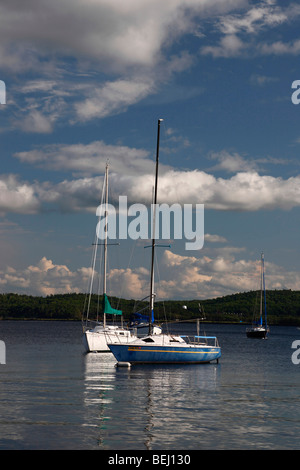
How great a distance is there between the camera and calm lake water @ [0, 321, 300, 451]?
24125mm

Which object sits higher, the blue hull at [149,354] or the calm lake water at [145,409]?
the blue hull at [149,354]

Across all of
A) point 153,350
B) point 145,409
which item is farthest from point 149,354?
point 145,409

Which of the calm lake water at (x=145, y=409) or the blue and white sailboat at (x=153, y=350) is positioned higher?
the blue and white sailboat at (x=153, y=350)

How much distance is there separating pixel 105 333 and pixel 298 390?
28.7m

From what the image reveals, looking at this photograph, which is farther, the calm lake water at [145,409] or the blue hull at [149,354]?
the blue hull at [149,354]

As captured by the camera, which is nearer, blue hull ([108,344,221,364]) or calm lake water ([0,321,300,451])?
calm lake water ([0,321,300,451])

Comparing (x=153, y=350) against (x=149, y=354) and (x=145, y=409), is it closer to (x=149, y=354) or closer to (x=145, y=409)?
(x=149, y=354)

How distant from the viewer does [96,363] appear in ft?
195

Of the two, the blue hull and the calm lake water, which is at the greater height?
the blue hull

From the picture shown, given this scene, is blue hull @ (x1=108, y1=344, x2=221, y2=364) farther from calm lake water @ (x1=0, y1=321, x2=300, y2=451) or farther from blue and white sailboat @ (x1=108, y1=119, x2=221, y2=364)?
calm lake water @ (x1=0, y1=321, x2=300, y2=451)

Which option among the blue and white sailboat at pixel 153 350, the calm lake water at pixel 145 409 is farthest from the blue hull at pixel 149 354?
the calm lake water at pixel 145 409

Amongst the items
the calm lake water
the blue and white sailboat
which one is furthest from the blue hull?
the calm lake water

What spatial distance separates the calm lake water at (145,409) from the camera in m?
24.1

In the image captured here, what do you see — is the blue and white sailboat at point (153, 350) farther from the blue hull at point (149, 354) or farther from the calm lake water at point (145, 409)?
the calm lake water at point (145, 409)
